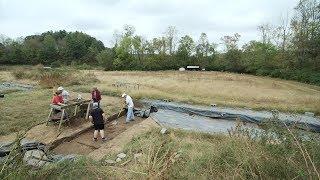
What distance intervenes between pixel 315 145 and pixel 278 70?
3584 cm

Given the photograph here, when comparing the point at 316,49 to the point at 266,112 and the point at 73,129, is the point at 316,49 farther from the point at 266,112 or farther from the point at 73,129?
the point at 73,129

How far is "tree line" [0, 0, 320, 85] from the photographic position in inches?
1433

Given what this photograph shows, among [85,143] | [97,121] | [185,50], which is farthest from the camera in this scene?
[185,50]

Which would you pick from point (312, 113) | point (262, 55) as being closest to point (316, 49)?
point (262, 55)

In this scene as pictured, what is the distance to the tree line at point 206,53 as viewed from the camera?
36406 mm

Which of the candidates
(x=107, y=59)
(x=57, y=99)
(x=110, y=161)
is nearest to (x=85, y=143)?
(x=110, y=161)

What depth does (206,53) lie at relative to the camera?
53.9 m

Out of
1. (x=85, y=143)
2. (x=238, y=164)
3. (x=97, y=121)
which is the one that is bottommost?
(x=85, y=143)

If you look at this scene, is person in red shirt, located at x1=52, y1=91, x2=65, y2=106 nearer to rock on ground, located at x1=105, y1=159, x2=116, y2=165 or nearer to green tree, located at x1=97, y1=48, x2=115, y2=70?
rock on ground, located at x1=105, y1=159, x2=116, y2=165

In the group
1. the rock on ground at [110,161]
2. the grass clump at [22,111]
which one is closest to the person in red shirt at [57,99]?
the grass clump at [22,111]

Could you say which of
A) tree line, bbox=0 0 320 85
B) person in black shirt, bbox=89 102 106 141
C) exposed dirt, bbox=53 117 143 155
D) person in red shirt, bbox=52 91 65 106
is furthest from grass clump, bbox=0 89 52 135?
tree line, bbox=0 0 320 85

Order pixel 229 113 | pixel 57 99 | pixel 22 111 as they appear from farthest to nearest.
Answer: pixel 229 113, pixel 22 111, pixel 57 99

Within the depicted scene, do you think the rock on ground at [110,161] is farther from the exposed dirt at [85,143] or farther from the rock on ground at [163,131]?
the rock on ground at [163,131]

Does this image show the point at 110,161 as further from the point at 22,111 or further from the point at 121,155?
the point at 22,111
